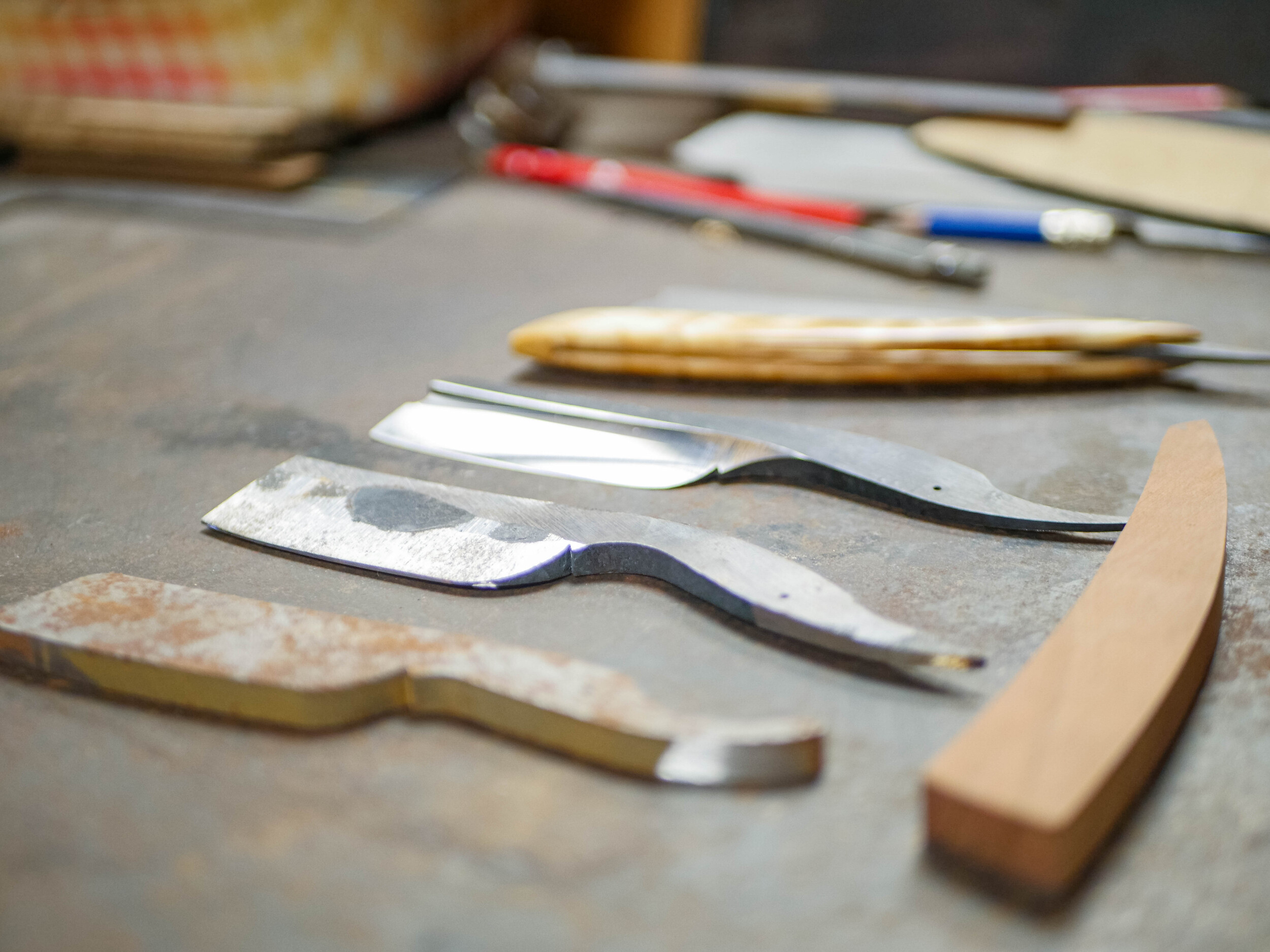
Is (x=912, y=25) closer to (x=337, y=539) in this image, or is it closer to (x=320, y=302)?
(x=320, y=302)

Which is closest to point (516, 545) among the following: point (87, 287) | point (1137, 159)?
point (87, 287)

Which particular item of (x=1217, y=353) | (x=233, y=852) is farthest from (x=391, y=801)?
(x=1217, y=353)

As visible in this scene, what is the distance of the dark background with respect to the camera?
4.34 ft

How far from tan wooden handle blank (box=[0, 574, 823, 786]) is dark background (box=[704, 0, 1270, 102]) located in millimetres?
1409

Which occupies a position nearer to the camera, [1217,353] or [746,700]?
[746,700]

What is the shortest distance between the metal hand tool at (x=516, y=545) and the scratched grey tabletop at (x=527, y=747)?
16mm

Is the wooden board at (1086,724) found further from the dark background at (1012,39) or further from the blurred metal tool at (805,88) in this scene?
the dark background at (1012,39)

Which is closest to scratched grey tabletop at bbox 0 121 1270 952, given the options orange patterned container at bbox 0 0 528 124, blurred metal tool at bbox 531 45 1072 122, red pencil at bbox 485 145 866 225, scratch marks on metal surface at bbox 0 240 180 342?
scratch marks on metal surface at bbox 0 240 180 342

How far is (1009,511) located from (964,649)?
0.18 meters

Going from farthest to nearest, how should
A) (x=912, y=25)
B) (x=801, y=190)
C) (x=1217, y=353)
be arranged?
(x=912, y=25)
(x=801, y=190)
(x=1217, y=353)

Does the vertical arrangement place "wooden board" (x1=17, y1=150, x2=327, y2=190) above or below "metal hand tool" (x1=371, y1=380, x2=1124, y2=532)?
above

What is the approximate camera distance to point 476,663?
42cm

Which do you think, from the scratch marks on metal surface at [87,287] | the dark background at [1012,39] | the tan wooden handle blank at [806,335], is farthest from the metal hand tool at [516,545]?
the dark background at [1012,39]

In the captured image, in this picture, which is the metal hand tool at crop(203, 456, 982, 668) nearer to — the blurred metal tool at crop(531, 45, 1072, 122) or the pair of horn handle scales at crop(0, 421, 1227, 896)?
the pair of horn handle scales at crop(0, 421, 1227, 896)
